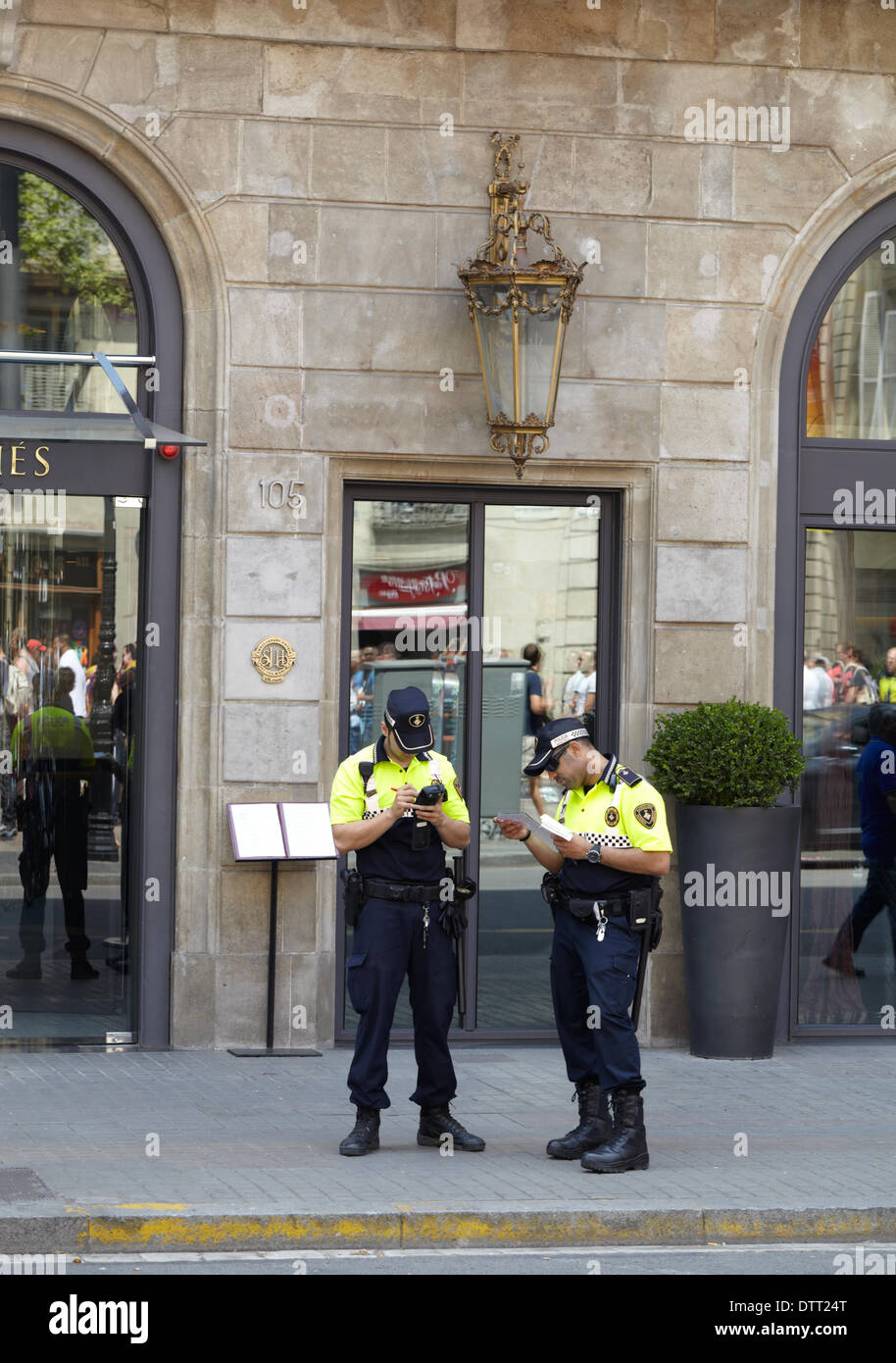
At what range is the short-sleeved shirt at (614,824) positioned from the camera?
7844 mm

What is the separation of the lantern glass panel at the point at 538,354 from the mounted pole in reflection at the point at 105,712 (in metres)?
2.43

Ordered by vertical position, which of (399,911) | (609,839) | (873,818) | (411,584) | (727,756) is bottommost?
(399,911)

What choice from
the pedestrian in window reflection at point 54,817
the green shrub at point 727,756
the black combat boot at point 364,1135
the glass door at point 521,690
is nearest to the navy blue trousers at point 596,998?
the black combat boot at point 364,1135

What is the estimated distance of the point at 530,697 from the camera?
1123 cm

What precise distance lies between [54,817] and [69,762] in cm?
32

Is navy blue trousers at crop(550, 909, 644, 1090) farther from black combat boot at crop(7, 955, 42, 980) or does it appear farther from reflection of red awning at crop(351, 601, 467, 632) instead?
black combat boot at crop(7, 955, 42, 980)

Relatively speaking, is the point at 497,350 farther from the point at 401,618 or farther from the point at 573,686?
the point at 573,686

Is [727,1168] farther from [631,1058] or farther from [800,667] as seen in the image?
[800,667]

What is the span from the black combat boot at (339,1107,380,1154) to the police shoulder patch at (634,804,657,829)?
1.70 meters

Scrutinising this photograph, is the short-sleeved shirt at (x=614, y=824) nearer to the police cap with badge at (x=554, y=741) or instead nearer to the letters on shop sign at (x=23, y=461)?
the police cap with badge at (x=554, y=741)

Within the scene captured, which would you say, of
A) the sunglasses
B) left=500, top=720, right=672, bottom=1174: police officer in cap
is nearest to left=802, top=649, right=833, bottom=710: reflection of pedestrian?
left=500, top=720, right=672, bottom=1174: police officer in cap

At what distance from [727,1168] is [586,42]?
6.48 m

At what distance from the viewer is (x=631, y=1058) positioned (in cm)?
781

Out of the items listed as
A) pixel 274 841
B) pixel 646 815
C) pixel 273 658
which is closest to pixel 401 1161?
pixel 646 815
